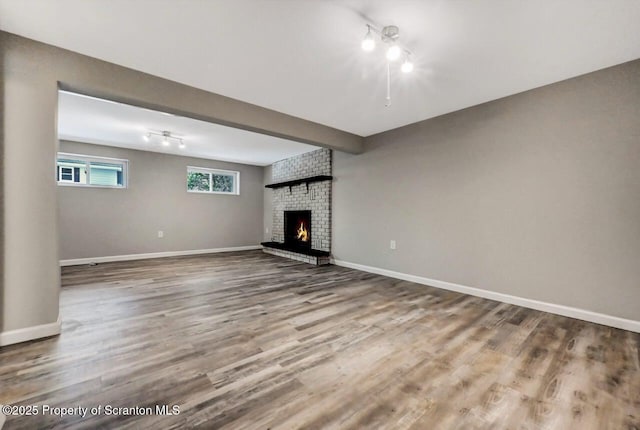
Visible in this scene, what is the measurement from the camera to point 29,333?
2014 mm

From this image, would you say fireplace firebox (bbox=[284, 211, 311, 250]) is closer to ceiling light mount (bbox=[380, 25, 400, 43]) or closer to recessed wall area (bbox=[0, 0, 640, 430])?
recessed wall area (bbox=[0, 0, 640, 430])

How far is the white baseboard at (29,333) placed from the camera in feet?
6.36

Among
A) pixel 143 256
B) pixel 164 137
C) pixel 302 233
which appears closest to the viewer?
pixel 164 137

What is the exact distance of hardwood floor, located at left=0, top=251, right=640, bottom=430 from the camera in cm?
128

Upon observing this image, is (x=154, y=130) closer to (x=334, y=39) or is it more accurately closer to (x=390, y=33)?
(x=334, y=39)

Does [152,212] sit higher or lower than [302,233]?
higher

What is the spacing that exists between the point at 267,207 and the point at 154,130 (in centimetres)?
348

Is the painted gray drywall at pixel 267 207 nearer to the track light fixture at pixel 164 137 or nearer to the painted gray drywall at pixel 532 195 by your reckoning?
the track light fixture at pixel 164 137

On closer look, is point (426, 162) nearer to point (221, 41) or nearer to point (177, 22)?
point (221, 41)

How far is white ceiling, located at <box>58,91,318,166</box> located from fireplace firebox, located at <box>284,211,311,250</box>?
4.78ft

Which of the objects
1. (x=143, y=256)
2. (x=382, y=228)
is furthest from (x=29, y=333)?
(x=382, y=228)

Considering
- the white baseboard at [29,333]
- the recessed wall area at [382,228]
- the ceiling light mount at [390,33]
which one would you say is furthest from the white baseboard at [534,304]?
the white baseboard at [29,333]

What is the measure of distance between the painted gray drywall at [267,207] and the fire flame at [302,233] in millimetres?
1326

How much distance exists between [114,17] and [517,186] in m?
3.99
